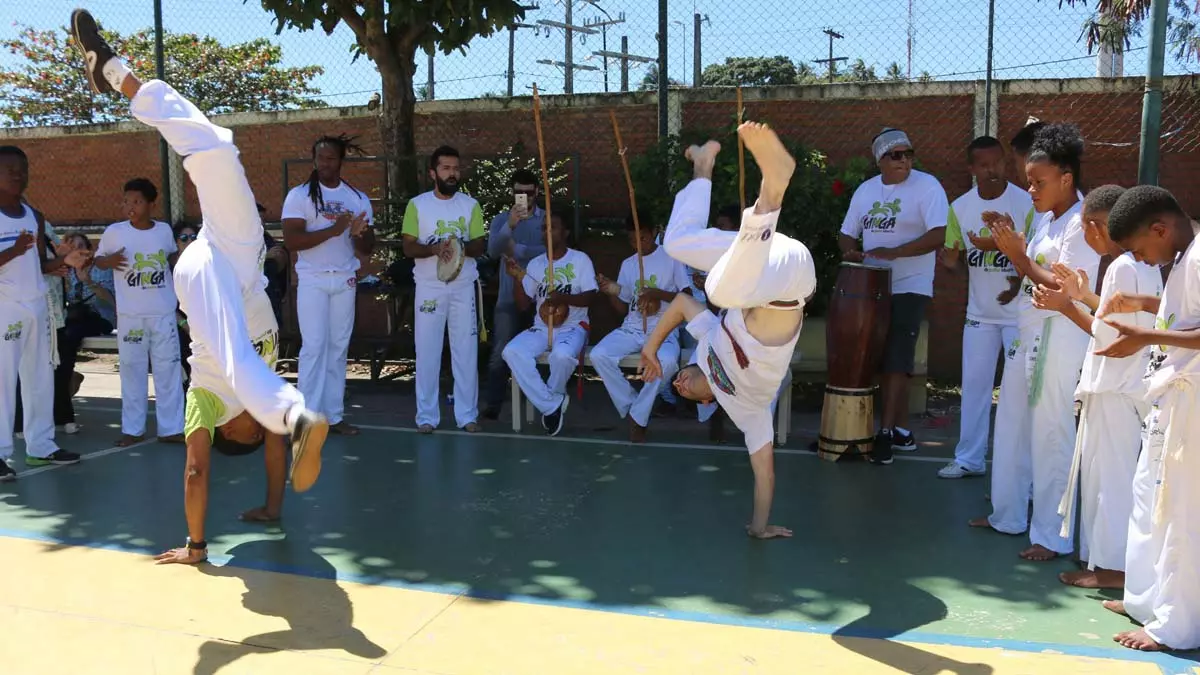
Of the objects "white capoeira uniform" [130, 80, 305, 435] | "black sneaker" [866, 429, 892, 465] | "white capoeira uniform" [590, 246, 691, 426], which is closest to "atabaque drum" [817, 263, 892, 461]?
"black sneaker" [866, 429, 892, 465]

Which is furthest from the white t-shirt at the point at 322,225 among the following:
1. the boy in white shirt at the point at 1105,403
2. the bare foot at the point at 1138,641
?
the bare foot at the point at 1138,641

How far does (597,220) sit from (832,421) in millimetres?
4168

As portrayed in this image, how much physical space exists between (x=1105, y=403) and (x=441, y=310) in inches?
192

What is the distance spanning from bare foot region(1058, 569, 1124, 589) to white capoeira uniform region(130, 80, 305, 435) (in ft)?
11.6

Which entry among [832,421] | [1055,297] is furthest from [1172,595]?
[832,421]

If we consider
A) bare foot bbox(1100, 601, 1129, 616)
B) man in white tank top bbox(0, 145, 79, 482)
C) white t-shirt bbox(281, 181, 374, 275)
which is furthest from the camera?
white t-shirt bbox(281, 181, 374, 275)

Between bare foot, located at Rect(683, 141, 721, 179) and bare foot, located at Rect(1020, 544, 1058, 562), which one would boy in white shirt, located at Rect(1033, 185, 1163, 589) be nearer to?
bare foot, located at Rect(1020, 544, 1058, 562)

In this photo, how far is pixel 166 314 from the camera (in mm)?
7613

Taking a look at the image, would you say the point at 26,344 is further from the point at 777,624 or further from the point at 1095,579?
the point at 1095,579

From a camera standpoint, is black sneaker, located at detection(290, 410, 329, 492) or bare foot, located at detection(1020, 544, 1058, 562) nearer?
black sneaker, located at detection(290, 410, 329, 492)

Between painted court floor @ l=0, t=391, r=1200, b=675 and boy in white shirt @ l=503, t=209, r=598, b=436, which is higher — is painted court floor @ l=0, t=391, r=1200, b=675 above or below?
below

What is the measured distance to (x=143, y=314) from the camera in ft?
24.7

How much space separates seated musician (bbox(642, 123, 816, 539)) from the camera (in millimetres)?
4320

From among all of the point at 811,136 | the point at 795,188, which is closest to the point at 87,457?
the point at 795,188
